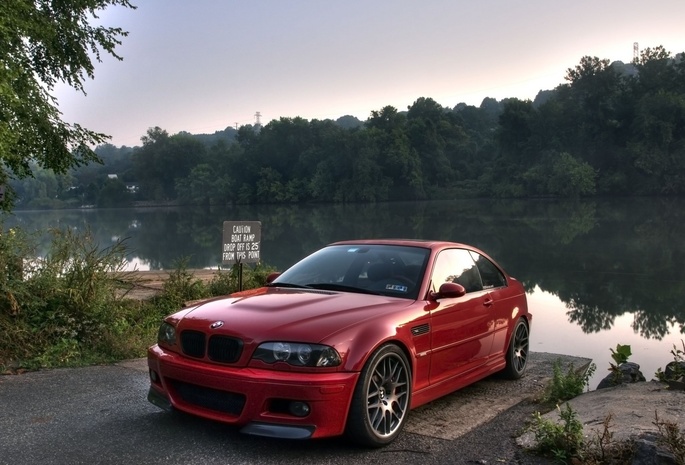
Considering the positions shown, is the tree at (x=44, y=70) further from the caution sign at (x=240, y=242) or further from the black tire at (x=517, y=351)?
the black tire at (x=517, y=351)

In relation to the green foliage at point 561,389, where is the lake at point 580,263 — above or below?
below

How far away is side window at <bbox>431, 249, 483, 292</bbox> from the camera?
5523mm

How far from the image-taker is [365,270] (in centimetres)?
559

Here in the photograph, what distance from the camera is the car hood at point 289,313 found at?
4172mm

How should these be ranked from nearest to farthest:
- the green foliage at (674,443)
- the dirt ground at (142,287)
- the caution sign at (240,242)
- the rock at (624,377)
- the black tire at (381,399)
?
the green foliage at (674,443) → the black tire at (381,399) → the rock at (624,377) → the dirt ground at (142,287) → the caution sign at (240,242)

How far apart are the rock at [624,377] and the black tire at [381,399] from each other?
296cm

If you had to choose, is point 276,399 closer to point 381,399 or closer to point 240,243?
point 381,399

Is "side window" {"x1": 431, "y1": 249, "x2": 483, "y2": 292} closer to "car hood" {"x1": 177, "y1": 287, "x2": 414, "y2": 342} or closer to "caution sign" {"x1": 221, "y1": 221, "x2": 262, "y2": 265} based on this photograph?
"car hood" {"x1": 177, "y1": 287, "x2": 414, "y2": 342}

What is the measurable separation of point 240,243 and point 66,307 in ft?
8.86

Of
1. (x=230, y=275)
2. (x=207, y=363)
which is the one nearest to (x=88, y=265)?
(x=230, y=275)

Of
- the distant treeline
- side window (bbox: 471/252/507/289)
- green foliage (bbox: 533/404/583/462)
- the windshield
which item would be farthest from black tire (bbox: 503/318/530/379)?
the distant treeline

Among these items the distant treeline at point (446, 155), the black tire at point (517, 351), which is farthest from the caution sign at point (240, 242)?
the distant treeline at point (446, 155)

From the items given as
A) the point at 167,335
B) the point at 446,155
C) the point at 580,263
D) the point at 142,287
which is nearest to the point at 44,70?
the point at 142,287

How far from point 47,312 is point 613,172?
83684 mm
